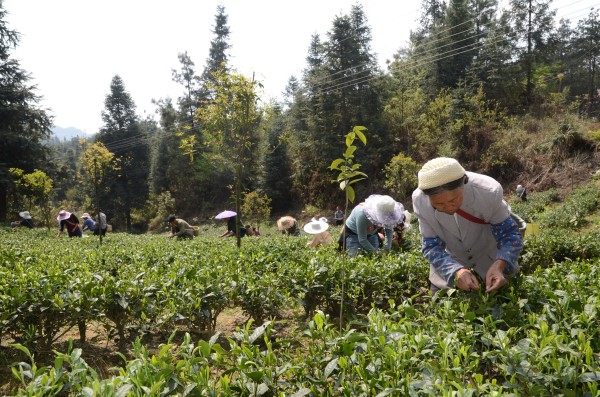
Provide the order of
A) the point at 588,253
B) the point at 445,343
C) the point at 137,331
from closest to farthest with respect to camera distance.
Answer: the point at 445,343
the point at 137,331
the point at 588,253

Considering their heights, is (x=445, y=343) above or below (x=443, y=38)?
below

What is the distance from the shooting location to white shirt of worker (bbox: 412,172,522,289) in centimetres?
239

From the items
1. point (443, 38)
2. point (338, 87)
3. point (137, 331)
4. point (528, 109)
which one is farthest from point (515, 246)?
point (443, 38)

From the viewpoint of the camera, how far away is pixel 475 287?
2248 millimetres

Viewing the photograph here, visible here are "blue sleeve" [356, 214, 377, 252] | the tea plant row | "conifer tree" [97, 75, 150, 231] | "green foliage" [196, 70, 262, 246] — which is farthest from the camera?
"conifer tree" [97, 75, 150, 231]

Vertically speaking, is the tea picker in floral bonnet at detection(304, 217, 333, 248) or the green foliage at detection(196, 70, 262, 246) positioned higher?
the green foliage at detection(196, 70, 262, 246)

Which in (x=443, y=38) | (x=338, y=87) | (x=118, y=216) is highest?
(x=443, y=38)

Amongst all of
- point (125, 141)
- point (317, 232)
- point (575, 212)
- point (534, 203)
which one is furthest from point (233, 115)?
point (125, 141)

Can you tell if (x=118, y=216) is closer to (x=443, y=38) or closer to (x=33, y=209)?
(x=33, y=209)

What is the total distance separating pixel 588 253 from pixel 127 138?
1613 inches

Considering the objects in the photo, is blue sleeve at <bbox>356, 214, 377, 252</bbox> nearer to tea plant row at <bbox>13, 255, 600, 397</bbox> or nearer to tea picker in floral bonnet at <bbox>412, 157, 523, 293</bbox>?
tea picker in floral bonnet at <bbox>412, 157, 523, 293</bbox>

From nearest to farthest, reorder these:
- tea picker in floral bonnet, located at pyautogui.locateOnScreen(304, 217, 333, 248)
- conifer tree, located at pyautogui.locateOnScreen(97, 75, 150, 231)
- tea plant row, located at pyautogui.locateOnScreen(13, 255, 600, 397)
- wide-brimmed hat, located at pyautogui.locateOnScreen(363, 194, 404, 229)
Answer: tea plant row, located at pyautogui.locateOnScreen(13, 255, 600, 397)
wide-brimmed hat, located at pyautogui.locateOnScreen(363, 194, 404, 229)
tea picker in floral bonnet, located at pyautogui.locateOnScreen(304, 217, 333, 248)
conifer tree, located at pyautogui.locateOnScreen(97, 75, 150, 231)

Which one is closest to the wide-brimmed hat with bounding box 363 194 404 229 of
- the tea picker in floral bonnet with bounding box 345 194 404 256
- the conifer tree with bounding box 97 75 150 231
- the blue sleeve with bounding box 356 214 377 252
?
the tea picker in floral bonnet with bounding box 345 194 404 256

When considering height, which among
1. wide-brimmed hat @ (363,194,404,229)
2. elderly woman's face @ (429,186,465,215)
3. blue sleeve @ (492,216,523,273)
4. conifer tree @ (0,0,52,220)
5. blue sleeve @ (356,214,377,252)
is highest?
conifer tree @ (0,0,52,220)
